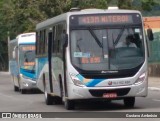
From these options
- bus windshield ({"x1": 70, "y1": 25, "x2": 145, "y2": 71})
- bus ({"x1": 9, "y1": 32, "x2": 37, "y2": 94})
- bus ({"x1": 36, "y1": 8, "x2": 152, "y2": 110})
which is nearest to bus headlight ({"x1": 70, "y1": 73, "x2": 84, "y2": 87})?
bus ({"x1": 36, "y1": 8, "x2": 152, "y2": 110})

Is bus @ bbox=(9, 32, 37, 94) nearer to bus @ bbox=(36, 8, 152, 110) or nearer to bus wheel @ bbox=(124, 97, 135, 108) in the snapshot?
bus wheel @ bbox=(124, 97, 135, 108)

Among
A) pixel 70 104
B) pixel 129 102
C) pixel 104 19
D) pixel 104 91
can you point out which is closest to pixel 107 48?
pixel 104 19

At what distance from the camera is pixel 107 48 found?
18625mm

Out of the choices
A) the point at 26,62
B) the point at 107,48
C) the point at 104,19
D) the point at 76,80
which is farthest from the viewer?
the point at 26,62

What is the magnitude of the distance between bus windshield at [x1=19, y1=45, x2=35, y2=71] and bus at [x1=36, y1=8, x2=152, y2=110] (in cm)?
1315

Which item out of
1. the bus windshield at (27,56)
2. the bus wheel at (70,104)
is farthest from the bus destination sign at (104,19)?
the bus windshield at (27,56)

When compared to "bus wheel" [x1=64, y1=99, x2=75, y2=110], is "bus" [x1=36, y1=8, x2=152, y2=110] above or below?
above

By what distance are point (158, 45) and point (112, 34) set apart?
23.8m

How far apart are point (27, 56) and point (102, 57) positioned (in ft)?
48.3

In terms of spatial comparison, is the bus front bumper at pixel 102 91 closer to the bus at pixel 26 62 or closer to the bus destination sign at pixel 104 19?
the bus destination sign at pixel 104 19

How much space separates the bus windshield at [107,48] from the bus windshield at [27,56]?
13972 millimetres

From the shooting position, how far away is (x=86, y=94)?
723 inches

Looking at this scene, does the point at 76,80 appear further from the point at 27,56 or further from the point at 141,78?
the point at 27,56

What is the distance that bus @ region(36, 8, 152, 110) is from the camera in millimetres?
18422
